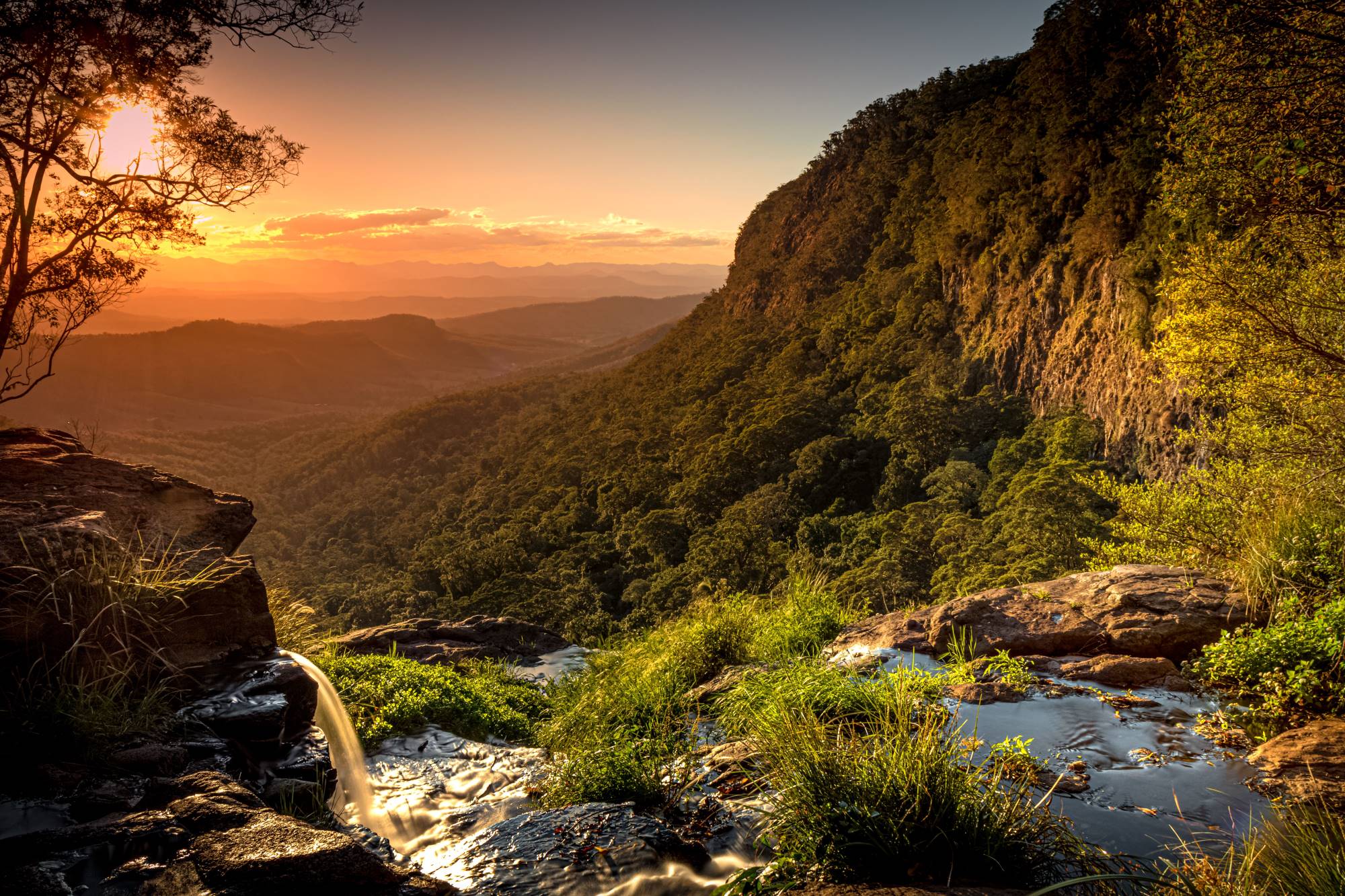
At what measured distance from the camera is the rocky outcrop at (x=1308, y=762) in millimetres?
3820

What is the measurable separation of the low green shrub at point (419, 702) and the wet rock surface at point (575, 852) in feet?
11.2

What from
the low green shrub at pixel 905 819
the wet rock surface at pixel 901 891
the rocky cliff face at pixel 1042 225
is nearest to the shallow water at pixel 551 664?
the low green shrub at pixel 905 819

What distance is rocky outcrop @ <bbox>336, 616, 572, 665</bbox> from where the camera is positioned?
42.2ft

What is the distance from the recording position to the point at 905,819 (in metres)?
3.20

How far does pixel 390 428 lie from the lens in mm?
85062

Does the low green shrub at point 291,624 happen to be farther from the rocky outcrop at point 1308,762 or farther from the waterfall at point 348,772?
the rocky outcrop at point 1308,762

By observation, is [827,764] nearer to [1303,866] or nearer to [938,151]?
[1303,866]

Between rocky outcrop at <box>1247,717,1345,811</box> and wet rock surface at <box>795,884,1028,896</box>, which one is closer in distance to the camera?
wet rock surface at <box>795,884,1028,896</box>

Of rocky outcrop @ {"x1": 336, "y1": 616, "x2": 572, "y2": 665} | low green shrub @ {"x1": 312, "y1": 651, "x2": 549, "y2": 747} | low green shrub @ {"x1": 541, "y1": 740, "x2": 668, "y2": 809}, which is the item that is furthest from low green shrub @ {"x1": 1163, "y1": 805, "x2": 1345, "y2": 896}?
rocky outcrop @ {"x1": 336, "y1": 616, "x2": 572, "y2": 665}

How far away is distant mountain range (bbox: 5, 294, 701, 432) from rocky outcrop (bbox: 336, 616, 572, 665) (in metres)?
114

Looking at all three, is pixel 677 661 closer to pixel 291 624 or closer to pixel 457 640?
pixel 291 624

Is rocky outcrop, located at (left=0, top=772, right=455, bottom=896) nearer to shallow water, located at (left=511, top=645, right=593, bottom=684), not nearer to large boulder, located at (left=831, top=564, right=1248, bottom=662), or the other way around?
large boulder, located at (left=831, top=564, right=1248, bottom=662)

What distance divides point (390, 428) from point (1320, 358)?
88.4m

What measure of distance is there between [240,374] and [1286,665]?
173190 millimetres
